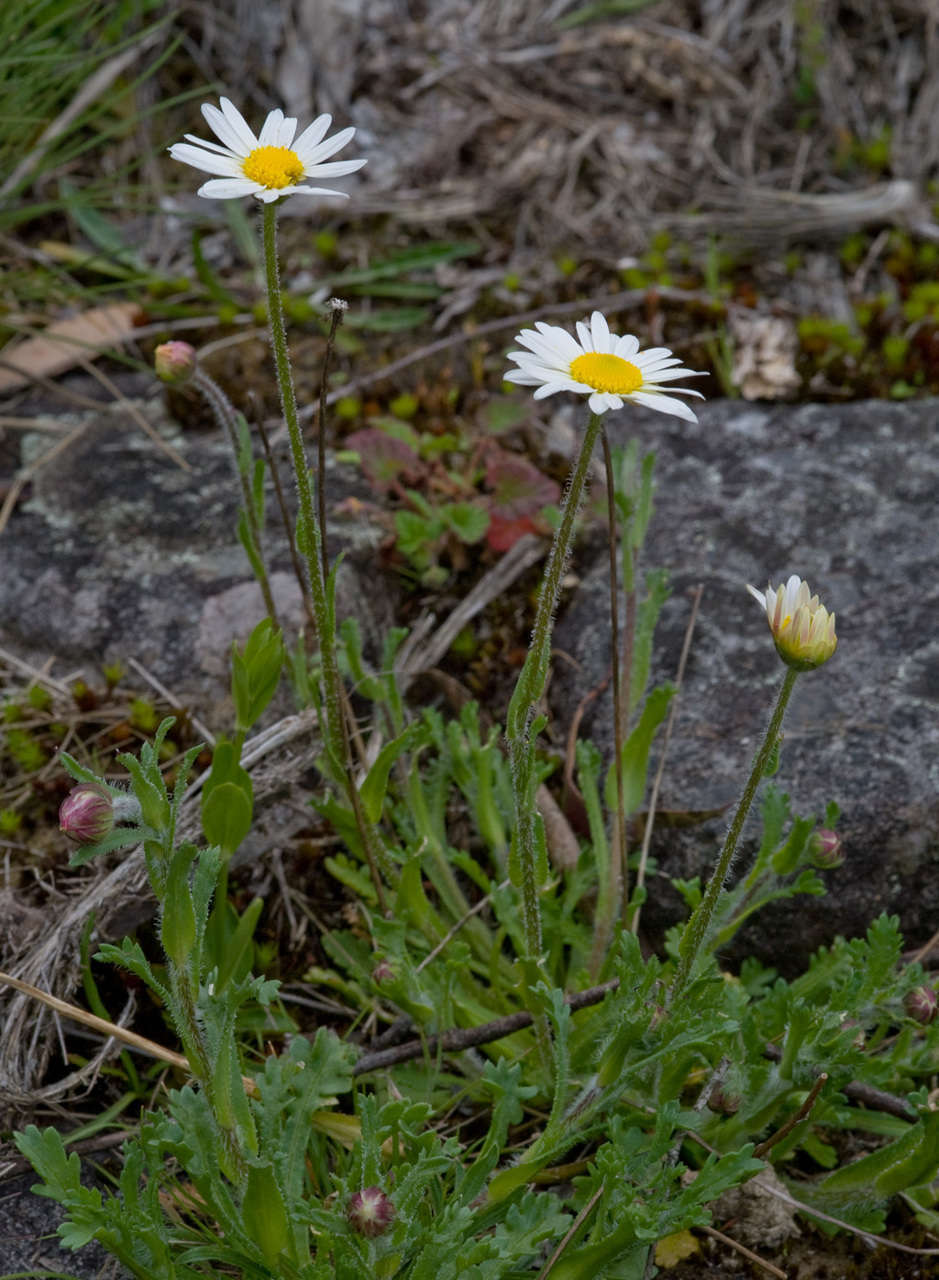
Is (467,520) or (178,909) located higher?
(178,909)

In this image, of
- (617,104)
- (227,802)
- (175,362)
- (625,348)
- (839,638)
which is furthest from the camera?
(617,104)

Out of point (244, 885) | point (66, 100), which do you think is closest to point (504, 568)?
point (244, 885)

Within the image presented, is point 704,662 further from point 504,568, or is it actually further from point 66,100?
point 66,100

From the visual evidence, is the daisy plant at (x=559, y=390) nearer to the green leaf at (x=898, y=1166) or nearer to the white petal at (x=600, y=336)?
the white petal at (x=600, y=336)

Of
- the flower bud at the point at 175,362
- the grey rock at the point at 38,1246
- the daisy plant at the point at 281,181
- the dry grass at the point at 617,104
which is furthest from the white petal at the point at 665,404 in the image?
the dry grass at the point at 617,104

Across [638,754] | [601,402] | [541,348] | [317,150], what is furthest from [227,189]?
[638,754]

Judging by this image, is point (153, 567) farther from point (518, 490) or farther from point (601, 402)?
point (601, 402)
